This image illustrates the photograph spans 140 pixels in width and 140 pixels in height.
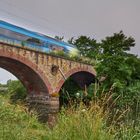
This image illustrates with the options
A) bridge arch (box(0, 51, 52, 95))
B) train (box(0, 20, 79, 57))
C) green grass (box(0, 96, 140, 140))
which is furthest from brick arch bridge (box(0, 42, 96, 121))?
green grass (box(0, 96, 140, 140))

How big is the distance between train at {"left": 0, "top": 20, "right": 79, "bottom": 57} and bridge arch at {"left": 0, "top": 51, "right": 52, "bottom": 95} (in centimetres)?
114

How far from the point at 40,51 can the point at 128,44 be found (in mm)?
18067

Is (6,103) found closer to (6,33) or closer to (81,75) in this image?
(6,33)

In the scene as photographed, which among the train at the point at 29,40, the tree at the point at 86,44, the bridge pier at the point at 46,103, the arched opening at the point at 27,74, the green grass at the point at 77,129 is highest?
the tree at the point at 86,44

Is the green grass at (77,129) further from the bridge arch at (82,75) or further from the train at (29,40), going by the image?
the bridge arch at (82,75)

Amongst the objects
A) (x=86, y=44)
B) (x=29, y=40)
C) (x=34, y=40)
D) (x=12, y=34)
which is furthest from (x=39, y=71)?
(x=86, y=44)

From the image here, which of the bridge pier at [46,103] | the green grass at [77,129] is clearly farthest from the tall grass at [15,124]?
the bridge pier at [46,103]

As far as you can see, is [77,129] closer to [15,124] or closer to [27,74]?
[15,124]

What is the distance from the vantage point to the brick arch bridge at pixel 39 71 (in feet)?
83.0

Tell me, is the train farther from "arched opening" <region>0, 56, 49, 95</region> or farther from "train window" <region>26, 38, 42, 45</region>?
"arched opening" <region>0, 56, 49, 95</region>

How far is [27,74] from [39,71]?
1.09 m

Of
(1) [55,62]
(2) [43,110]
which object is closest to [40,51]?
(1) [55,62]

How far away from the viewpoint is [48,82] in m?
28.5

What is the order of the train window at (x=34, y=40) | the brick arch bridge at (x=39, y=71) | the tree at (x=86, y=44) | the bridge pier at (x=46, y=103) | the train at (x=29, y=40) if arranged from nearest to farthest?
the train at (x=29, y=40), the brick arch bridge at (x=39, y=71), the train window at (x=34, y=40), the bridge pier at (x=46, y=103), the tree at (x=86, y=44)
